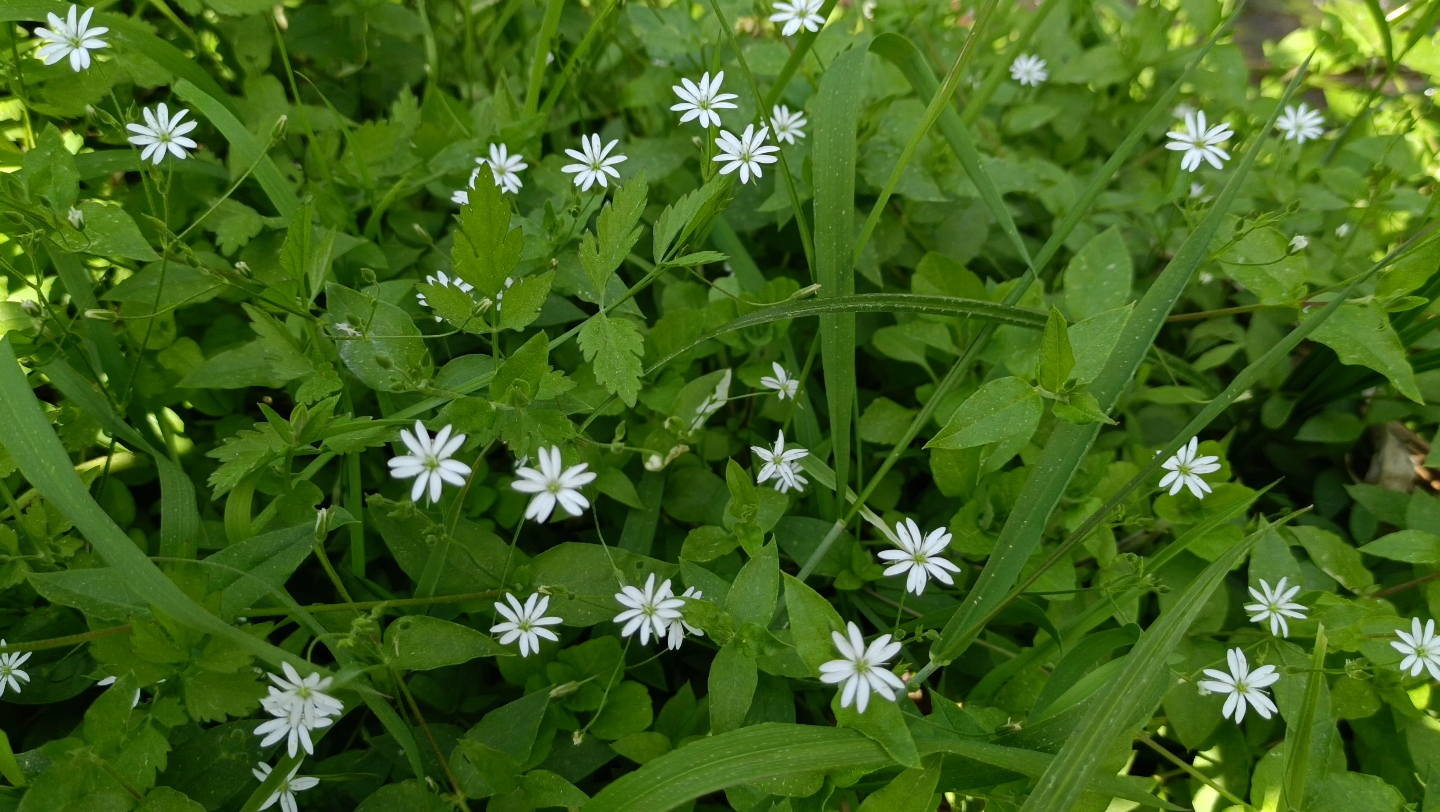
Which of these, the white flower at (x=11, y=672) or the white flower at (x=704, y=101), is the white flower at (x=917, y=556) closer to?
the white flower at (x=704, y=101)

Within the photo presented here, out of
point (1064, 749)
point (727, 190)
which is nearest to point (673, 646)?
point (1064, 749)

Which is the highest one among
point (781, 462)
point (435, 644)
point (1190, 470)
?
→ point (1190, 470)

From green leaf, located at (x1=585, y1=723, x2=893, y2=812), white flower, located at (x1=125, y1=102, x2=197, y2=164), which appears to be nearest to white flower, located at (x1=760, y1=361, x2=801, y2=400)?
green leaf, located at (x1=585, y1=723, x2=893, y2=812)

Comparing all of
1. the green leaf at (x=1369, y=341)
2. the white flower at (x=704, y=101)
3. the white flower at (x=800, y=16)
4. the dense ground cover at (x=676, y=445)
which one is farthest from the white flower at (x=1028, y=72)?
the white flower at (x=704, y=101)

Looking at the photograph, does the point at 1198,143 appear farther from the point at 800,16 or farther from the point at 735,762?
the point at 735,762

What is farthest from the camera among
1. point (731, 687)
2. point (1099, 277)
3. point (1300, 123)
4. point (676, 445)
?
point (1300, 123)

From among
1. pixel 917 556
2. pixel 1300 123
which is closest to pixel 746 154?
pixel 917 556
